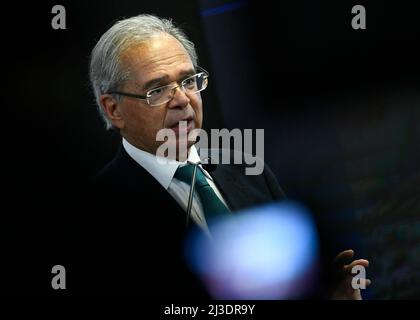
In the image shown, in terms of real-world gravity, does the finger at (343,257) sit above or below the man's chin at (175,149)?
below

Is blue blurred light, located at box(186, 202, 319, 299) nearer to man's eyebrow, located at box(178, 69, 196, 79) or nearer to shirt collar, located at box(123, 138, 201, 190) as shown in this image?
shirt collar, located at box(123, 138, 201, 190)

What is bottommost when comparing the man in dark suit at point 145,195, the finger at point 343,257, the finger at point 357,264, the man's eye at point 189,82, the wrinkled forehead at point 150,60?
the finger at point 357,264

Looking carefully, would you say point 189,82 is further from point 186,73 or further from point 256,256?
A: point 256,256

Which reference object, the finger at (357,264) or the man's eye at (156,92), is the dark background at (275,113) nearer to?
the finger at (357,264)

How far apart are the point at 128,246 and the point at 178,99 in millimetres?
463

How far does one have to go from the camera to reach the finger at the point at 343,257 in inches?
77.3

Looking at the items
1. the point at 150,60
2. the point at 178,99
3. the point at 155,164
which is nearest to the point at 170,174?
the point at 155,164

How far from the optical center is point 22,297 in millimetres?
1903

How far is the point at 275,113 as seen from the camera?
1979mm

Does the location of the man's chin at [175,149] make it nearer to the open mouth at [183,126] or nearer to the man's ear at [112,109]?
the open mouth at [183,126]

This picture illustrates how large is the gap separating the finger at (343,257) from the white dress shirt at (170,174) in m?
0.42

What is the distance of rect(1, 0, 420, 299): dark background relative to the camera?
6.26 ft

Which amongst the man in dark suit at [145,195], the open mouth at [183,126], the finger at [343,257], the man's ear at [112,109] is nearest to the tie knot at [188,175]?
the man in dark suit at [145,195]

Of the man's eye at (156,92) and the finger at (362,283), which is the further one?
the finger at (362,283)
